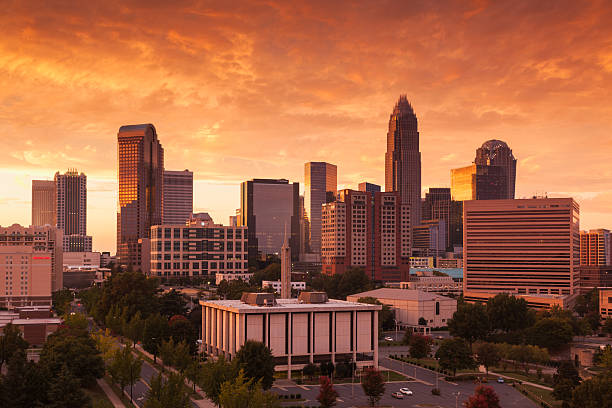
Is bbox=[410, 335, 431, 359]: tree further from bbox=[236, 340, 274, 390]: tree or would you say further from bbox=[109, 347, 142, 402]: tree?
bbox=[109, 347, 142, 402]: tree

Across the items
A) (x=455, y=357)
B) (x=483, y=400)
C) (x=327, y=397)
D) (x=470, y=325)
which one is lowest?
(x=327, y=397)

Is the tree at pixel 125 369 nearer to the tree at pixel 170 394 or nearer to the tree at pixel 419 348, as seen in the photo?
the tree at pixel 170 394

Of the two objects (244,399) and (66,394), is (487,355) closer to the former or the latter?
(244,399)

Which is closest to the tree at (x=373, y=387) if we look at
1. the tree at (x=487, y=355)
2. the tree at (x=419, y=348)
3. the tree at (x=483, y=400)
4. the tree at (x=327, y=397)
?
the tree at (x=327, y=397)

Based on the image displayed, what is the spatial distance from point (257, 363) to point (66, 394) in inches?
1356

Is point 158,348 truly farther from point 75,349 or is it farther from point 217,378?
point 217,378

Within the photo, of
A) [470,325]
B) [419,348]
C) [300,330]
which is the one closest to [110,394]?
[300,330]

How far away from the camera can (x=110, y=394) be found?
132125 mm

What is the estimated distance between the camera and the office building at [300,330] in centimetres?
15000

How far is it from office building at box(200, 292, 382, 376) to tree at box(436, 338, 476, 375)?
1461 centimetres

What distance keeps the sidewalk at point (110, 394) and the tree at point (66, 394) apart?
41.5 feet

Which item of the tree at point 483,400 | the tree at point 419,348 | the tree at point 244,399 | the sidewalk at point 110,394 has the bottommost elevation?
the sidewalk at point 110,394

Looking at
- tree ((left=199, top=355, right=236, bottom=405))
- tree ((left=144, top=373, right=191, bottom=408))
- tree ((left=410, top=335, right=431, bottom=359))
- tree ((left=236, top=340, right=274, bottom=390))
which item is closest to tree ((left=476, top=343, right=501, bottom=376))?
tree ((left=410, top=335, right=431, bottom=359))

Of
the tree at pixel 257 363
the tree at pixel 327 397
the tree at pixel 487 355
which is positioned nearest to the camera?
the tree at pixel 327 397
